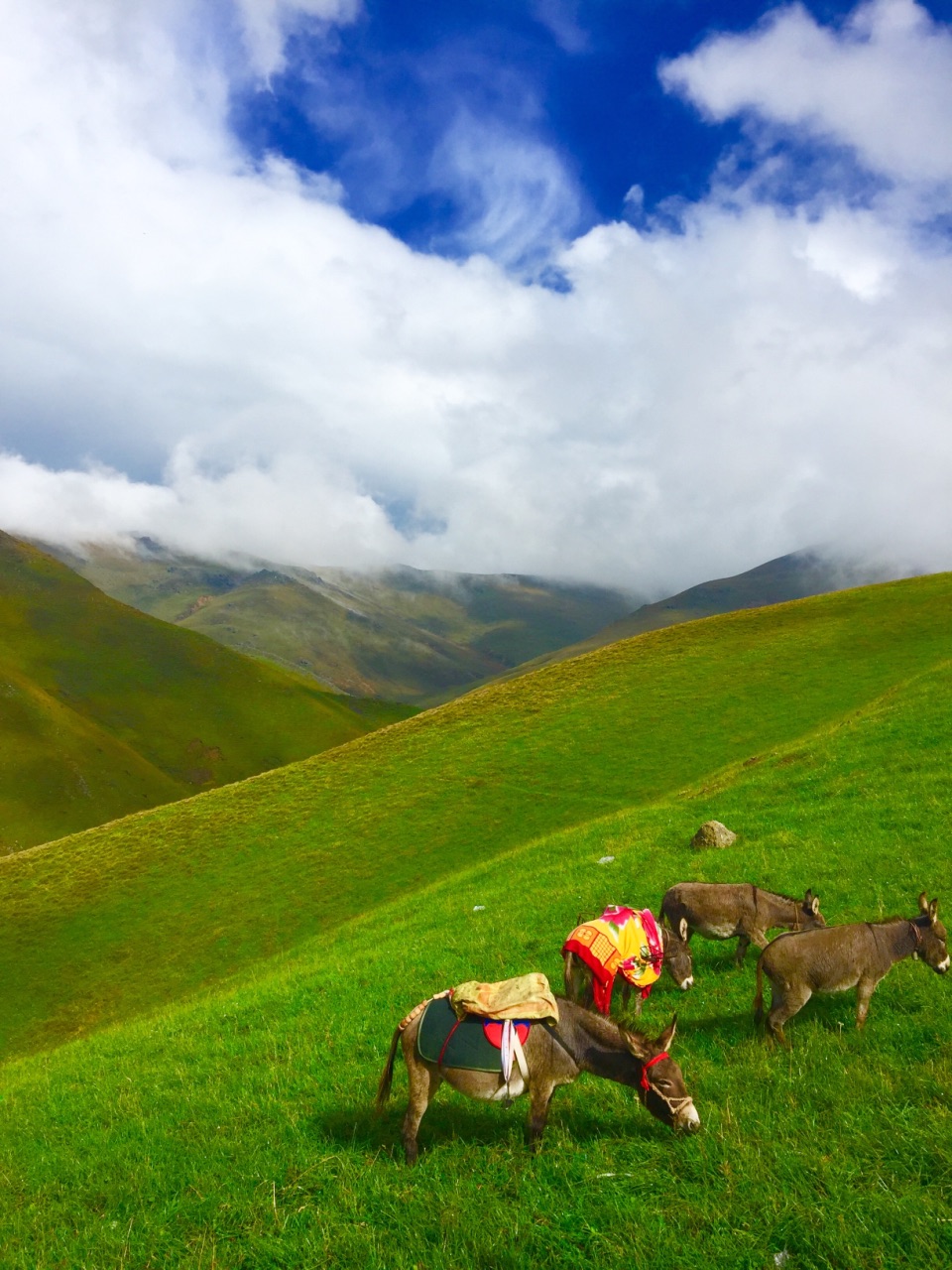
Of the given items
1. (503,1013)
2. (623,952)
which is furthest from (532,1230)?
(623,952)

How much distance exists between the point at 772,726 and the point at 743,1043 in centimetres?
3938

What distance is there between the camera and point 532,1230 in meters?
6.54

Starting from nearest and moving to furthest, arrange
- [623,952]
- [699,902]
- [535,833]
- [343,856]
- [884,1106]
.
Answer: [884,1106] < [623,952] < [699,902] < [535,833] < [343,856]

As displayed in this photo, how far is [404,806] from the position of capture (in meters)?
47.4

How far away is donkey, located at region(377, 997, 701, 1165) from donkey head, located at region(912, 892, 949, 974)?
5.09m

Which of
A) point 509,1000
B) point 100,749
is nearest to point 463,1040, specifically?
point 509,1000

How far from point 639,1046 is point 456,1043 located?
6.89 feet

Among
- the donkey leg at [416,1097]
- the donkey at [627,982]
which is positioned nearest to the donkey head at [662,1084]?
the donkey leg at [416,1097]

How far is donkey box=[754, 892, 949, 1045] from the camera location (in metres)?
9.52

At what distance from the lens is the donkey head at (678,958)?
477 inches

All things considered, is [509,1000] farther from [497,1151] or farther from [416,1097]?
[497,1151]

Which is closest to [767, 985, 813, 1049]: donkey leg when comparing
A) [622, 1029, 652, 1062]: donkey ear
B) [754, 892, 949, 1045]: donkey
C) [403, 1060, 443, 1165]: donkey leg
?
[754, 892, 949, 1045]: donkey

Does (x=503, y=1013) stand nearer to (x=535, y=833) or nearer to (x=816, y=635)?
(x=535, y=833)

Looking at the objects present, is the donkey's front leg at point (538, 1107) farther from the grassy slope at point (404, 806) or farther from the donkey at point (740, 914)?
the grassy slope at point (404, 806)
